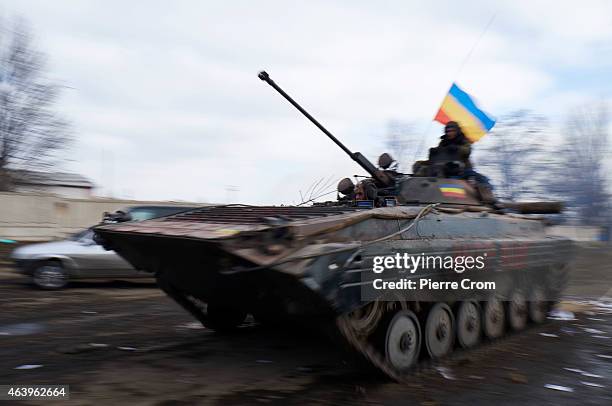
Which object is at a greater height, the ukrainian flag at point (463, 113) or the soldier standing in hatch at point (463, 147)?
the ukrainian flag at point (463, 113)

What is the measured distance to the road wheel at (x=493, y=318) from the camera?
6.80 m

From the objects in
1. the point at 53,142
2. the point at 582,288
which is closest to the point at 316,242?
the point at 582,288

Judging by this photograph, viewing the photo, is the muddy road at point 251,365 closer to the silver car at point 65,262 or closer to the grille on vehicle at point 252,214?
the grille on vehicle at point 252,214

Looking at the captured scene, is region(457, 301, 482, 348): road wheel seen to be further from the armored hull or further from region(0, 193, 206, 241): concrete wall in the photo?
region(0, 193, 206, 241): concrete wall

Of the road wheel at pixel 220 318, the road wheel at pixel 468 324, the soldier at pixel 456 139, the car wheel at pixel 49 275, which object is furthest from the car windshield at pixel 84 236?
the road wheel at pixel 468 324

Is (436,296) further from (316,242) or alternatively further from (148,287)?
(148,287)

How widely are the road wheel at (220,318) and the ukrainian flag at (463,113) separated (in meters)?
4.27

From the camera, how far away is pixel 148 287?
38.5 feet

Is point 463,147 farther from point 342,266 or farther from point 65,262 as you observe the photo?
point 65,262

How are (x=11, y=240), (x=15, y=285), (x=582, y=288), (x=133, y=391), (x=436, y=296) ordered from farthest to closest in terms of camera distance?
(x=11, y=240), (x=582, y=288), (x=15, y=285), (x=436, y=296), (x=133, y=391)

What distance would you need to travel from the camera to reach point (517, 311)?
7.79 meters


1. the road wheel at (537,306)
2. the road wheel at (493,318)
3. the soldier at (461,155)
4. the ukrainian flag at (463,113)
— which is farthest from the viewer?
the ukrainian flag at (463,113)

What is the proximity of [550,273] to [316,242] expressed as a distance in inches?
212

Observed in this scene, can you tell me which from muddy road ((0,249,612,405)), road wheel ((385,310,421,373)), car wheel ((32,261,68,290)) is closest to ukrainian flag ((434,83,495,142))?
muddy road ((0,249,612,405))
